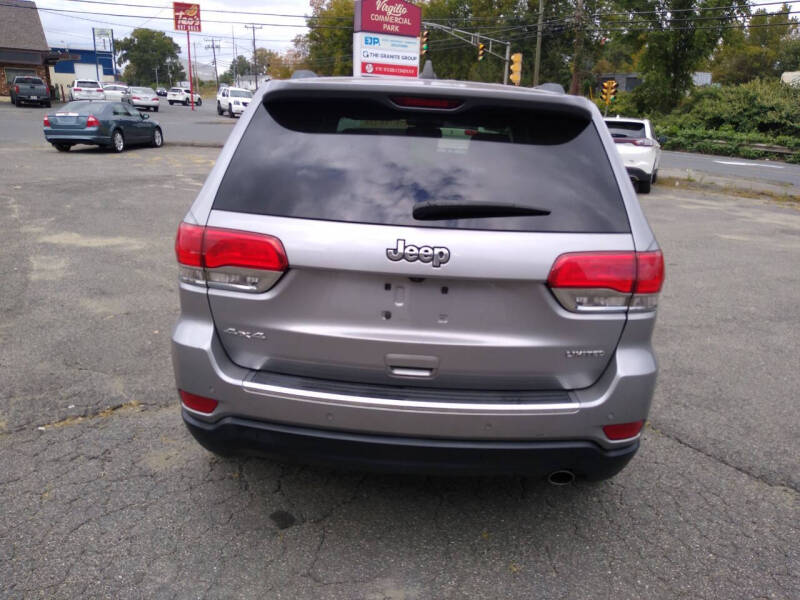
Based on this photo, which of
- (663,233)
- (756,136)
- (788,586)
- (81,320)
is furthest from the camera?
(756,136)

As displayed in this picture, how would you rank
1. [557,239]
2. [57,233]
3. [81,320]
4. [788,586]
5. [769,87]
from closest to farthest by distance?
[557,239], [788,586], [81,320], [57,233], [769,87]

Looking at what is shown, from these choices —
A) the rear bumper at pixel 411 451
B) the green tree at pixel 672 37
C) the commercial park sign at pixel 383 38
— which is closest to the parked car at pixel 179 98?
the green tree at pixel 672 37

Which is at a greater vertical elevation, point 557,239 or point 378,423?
point 557,239

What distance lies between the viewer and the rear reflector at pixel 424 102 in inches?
103

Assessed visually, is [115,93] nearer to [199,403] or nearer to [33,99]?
[33,99]

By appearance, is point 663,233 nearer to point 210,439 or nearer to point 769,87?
point 210,439

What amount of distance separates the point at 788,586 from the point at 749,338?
3.57 metres

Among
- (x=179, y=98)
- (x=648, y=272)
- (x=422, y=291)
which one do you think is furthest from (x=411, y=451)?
(x=179, y=98)

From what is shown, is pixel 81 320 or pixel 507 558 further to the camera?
pixel 81 320

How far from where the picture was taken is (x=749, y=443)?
385 centimetres

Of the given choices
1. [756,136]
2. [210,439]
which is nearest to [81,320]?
[210,439]

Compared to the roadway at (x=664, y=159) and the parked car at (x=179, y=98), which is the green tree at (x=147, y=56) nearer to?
the parked car at (x=179, y=98)

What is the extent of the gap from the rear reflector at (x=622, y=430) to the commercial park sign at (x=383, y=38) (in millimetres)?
19492

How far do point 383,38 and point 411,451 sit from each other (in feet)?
68.9
